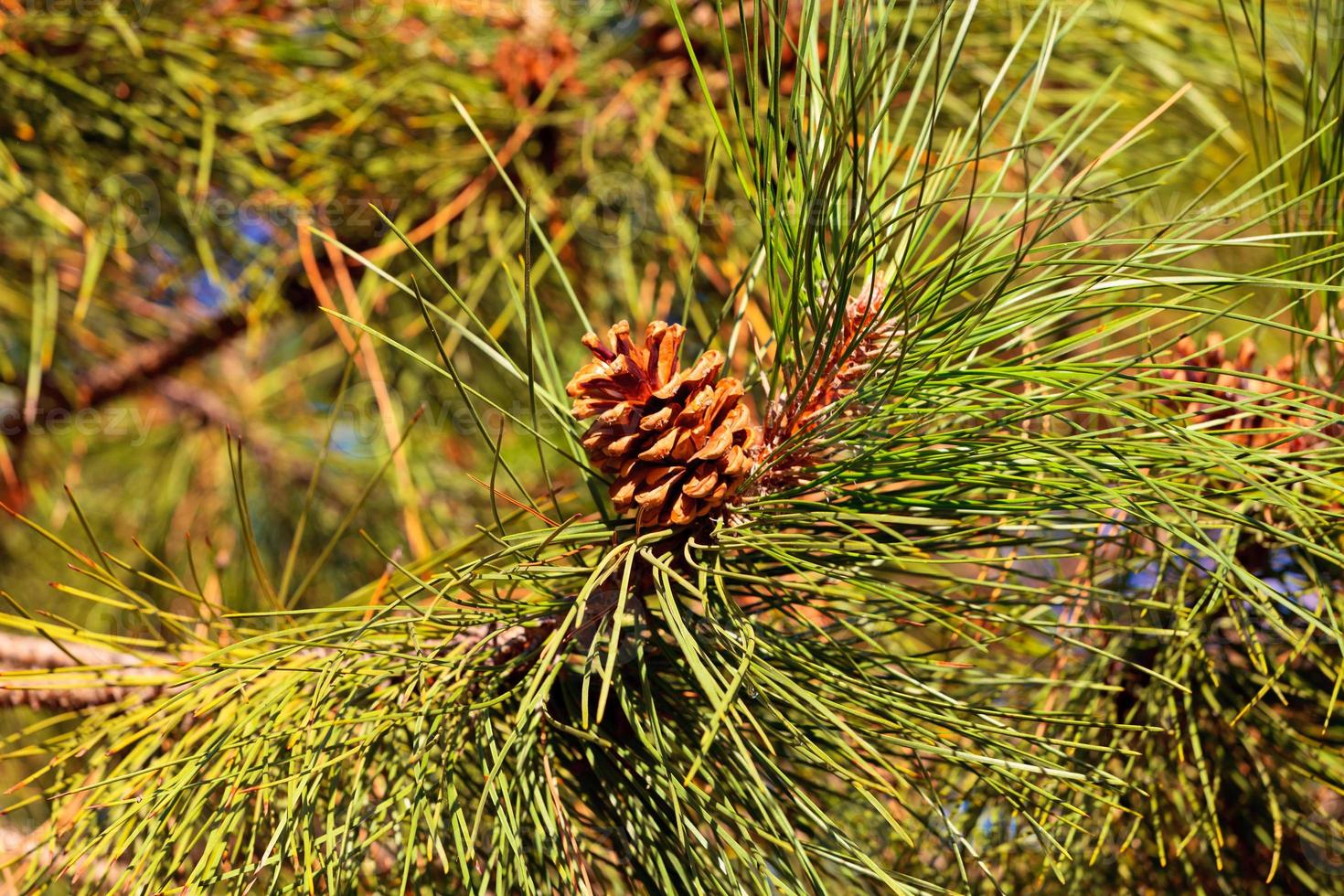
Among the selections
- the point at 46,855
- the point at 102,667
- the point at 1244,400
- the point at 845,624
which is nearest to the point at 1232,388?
the point at 1244,400

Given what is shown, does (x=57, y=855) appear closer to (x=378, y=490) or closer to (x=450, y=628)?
(x=450, y=628)

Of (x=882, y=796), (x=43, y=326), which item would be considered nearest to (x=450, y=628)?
(x=882, y=796)

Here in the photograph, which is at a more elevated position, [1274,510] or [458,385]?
[458,385]

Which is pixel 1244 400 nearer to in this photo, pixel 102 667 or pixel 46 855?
pixel 102 667

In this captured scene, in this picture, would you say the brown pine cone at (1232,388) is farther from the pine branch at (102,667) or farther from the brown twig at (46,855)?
the brown twig at (46,855)

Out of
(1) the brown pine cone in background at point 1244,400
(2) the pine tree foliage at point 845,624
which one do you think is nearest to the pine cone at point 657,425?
(2) the pine tree foliage at point 845,624

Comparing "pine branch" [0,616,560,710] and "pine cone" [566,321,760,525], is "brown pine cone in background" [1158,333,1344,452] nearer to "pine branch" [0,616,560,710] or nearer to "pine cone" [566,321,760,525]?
"pine cone" [566,321,760,525]

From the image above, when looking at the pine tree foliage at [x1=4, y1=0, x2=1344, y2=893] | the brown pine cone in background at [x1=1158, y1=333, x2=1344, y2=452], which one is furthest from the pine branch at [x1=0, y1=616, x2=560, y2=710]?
the brown pine cone in background at [x1=1158, y1=333, x2=1344, y2=452]
